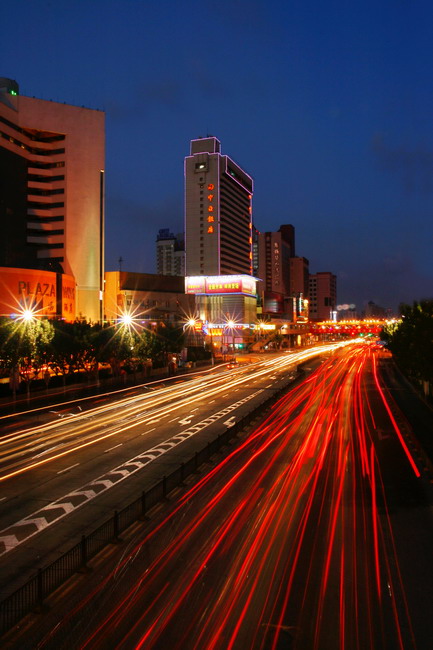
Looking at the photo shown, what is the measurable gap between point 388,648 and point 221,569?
14.2 ft

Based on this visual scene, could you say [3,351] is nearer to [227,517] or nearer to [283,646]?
[227,517]

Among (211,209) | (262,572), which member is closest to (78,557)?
(262,572)

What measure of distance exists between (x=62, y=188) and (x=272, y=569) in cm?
10576

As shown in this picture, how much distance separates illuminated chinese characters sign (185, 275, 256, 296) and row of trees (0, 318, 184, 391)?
66065 mm

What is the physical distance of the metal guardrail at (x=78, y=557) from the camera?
10.1m

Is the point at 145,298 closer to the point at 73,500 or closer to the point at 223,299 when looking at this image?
the point at 223,299

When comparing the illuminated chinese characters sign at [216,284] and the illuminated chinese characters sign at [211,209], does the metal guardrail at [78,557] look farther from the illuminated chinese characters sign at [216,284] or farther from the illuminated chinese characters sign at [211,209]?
the illuminated chinese characters sign at [211,209]

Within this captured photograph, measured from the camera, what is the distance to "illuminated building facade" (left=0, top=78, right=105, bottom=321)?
330 ft

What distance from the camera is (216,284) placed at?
137250mm

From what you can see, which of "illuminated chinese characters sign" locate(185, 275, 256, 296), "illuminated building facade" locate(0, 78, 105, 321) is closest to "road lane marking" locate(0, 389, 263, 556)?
"illuminated building facade" locate(0, 78, 105, 321)

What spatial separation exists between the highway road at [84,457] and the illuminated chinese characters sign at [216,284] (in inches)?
3550

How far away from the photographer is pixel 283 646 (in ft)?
29.6

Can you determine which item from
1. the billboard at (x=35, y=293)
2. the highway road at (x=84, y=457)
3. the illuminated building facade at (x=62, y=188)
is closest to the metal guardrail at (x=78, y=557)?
the highway road at (x=84, y=457)

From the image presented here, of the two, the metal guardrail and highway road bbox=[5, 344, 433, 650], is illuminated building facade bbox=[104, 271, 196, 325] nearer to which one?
highway road bbox=[5, 344, 433, 650]
